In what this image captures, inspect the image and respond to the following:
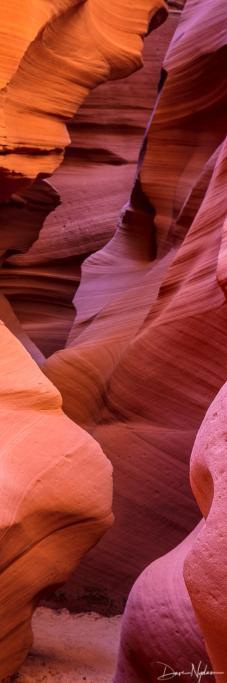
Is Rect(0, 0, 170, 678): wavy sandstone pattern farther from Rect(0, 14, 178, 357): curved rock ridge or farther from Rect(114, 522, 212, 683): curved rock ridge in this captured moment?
Rect(0, 14, 178, 357): curved rock ridge

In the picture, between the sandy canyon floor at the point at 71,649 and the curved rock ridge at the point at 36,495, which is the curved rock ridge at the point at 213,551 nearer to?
the curved rock ridge at the point at 36,495

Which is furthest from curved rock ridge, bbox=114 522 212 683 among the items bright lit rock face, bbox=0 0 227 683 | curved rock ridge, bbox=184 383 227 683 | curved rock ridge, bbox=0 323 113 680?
curved rock ridge, bbox=184 383 227 683

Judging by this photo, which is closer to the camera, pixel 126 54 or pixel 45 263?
pixel 126 54

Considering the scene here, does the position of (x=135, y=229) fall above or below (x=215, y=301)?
below

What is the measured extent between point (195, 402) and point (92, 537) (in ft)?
3.99

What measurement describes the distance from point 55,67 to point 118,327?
1.80 meters

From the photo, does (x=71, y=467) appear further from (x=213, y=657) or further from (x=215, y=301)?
(x=213, y=657)

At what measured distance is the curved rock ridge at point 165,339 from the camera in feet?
16.7

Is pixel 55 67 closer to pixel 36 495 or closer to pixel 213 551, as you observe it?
pixel 36 495

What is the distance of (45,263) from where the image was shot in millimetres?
8367

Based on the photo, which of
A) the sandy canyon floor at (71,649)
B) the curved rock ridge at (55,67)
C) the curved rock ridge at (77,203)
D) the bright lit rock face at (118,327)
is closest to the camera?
the bright lit rock face at (118,327)

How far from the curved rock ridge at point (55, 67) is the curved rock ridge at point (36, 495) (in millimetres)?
1226

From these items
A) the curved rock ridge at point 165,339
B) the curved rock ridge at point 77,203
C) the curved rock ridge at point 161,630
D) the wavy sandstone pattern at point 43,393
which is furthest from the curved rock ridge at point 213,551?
the curved rock ridge at point 77,203

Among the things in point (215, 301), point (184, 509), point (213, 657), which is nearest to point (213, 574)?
point (213, 657)
